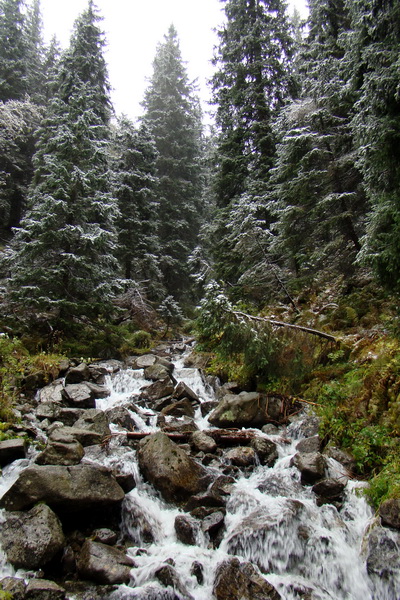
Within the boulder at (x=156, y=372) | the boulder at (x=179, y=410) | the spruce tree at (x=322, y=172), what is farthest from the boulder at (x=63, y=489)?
the spruce tree at (x=322, y=172)

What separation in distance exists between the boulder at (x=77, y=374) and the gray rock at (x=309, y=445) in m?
6.94

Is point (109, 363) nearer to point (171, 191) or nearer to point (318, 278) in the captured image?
point (318, 278)

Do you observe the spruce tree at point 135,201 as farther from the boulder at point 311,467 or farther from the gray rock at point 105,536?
the gray rock at point 105,536

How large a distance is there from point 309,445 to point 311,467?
33.8 inches

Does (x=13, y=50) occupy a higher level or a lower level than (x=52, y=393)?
higher

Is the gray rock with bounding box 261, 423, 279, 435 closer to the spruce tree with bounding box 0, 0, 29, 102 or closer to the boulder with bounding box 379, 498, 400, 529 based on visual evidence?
the boulder with bounding box 379, 498, 400, 529

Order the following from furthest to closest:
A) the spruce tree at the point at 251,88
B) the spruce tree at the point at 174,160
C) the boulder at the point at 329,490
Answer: the spruce tree at the point at 174,160, the spruce tree at the point at 251,88, the boulder at the point at 329,490

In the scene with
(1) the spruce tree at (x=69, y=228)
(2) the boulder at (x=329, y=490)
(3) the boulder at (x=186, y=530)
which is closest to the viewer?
(3) the boulder at (x=186, y=530)

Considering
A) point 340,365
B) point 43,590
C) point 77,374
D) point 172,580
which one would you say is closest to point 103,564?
point 43,590

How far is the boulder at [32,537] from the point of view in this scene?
4141mm

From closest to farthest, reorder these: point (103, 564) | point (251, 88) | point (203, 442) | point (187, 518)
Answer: point (103, 564) < point (187, 518) < point (203, 442) < point (251, 88)

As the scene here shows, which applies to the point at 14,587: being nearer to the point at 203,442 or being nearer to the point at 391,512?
the point at 203,442

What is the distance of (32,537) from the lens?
4.30 m

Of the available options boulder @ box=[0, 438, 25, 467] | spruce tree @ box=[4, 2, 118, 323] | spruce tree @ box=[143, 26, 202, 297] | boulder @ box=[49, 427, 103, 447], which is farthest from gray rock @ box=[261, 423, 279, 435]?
spruce tree @ box=[143, 26, 202, 297]
